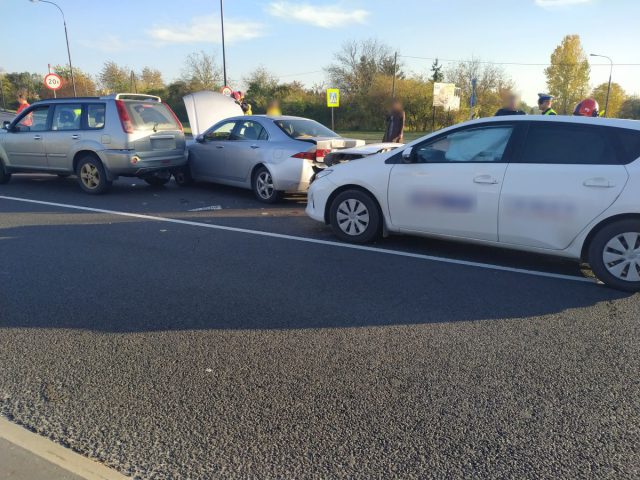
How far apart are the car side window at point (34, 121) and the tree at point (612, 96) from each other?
195 ft

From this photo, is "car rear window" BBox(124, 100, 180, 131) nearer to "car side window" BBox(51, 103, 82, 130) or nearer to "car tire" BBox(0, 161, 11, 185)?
"car side window" BBox(51, 103, 82, 130)

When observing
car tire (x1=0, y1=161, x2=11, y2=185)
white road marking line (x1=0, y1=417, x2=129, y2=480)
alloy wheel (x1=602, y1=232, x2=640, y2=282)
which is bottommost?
white road marking line (x1=0, y1=417, x2=129, y2=480)

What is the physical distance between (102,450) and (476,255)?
4.57 metres

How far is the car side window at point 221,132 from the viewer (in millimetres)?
9609

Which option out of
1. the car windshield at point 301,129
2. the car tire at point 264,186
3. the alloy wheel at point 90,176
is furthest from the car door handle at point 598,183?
the alloy wheel at point 90,176

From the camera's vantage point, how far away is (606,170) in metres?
4.70

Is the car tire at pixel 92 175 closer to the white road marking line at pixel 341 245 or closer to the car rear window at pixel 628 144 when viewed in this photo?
the white road marking line at pixel 341 245

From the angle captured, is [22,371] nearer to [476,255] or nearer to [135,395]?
[135,395]

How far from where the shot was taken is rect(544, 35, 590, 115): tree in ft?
172

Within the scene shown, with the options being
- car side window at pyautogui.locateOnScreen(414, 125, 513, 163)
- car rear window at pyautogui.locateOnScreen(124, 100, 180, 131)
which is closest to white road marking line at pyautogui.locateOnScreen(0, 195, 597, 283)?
car side window at pyautogui.locateOnScreen(414, 125, 513, 163)

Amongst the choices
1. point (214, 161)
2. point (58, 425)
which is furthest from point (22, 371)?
point (214, 161)

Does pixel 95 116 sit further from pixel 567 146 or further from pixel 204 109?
pixel 567 146

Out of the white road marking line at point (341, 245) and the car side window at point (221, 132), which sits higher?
the car side window at point (221, 132)

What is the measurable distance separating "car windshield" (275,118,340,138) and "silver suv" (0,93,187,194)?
7.81ft
